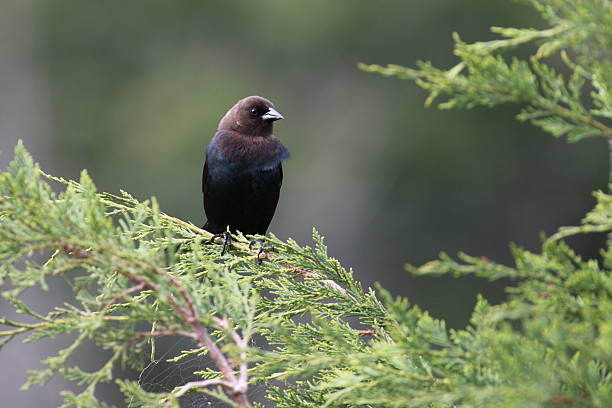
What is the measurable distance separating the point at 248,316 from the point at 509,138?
531 inches

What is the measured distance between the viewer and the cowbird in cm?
343

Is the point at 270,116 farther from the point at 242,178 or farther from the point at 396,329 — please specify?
the point at 396,329

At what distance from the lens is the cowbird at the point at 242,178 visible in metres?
3.43

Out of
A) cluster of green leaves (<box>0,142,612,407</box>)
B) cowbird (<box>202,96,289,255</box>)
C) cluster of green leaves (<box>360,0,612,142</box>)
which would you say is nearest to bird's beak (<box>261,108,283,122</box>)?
cowbird (<box>202,96,289,255</box>)

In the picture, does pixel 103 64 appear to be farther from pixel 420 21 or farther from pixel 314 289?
pixel 314 289

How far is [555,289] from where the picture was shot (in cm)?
115

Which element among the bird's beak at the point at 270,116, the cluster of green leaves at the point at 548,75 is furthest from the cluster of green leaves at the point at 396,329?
the bird's beak at the point at 270,116

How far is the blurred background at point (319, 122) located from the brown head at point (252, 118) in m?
8.50

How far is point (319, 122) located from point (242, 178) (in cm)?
1002

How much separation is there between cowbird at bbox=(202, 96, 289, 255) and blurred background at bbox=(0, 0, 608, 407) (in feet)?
28.8

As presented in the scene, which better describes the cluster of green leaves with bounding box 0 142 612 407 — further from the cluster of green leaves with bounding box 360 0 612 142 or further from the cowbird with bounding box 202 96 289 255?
the cowbird with bounding box 202 96 289 255

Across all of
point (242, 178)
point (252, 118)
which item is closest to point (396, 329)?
point (242, 178)

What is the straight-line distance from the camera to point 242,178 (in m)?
3.42

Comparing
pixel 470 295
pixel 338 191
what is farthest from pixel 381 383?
pixel 470 295
